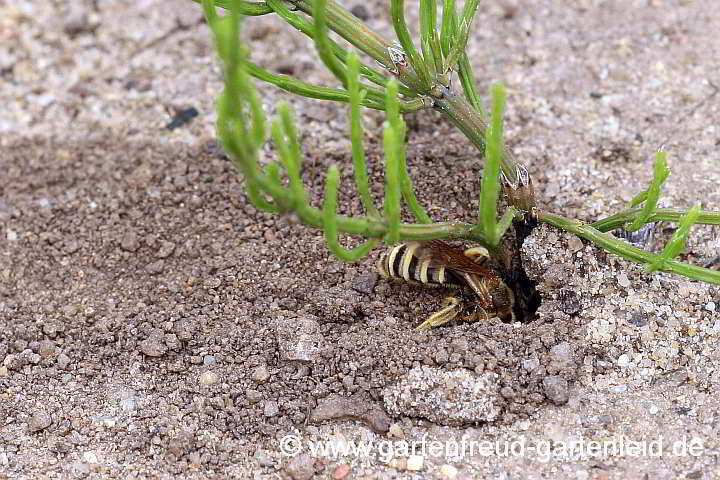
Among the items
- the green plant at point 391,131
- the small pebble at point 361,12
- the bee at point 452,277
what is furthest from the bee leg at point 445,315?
the small pebble at point 361,12

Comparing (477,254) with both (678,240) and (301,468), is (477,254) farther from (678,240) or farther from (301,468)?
(301,468)

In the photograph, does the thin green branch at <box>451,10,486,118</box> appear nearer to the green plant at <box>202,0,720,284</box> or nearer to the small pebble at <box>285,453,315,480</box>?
the green plant at <box>202,0,720,284</box>

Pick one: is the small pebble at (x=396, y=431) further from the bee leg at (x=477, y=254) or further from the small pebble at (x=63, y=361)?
the small pebble at (x=63, y=361)

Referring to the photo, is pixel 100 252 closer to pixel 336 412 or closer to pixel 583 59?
pixel 336 412

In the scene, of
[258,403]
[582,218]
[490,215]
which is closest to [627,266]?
[582,218]

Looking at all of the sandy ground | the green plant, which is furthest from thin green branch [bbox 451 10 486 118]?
the sandy ground

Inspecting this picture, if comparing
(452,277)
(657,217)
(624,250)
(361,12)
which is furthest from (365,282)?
(361,12)

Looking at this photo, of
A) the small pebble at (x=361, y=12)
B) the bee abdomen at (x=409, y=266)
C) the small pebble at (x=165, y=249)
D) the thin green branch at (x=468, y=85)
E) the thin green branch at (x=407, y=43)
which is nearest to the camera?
the thin green branch at (x=407, y=43)
